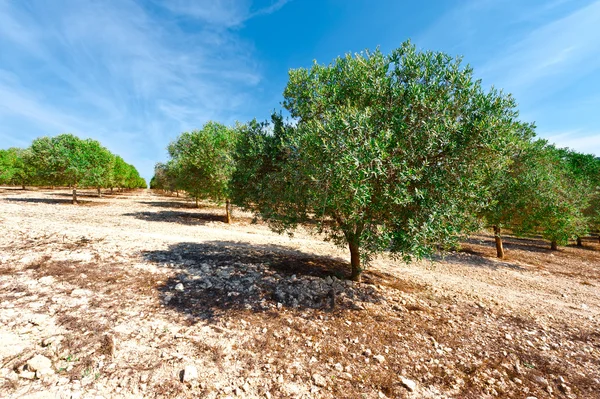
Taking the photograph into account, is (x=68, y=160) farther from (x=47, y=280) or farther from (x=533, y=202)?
(x=533, y=202)

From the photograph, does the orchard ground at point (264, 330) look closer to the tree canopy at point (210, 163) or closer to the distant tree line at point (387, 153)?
the distant tree line at point (387, 153)

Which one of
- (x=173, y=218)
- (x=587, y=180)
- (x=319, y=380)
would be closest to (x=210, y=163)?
(x=173, y=218)

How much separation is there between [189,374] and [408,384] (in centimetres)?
559

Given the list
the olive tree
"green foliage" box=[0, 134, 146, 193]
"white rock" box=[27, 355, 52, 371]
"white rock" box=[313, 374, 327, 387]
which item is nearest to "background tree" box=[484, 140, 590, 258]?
the olive tree

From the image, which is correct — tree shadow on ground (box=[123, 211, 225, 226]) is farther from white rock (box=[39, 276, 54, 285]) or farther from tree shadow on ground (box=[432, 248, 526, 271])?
tree shadow on ground (box=[432, 248, 526, 271])

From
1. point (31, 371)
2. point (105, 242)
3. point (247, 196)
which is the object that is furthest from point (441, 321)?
point (105, 242)

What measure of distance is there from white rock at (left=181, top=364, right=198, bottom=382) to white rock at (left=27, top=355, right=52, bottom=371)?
3.14 meters

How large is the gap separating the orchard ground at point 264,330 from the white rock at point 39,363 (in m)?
0.05

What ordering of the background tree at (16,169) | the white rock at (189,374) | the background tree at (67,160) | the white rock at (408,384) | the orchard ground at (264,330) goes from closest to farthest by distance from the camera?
1. the white rock at (189,374)
2. the orchard ground at (264,330)
3. the white rock at (408,384)
4. the background tree at (67,160)
5. the background tree at (16,169)

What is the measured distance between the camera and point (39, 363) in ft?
19.2

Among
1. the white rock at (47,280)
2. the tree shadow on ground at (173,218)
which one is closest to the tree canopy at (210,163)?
the tree shadow on ground at (173,218)

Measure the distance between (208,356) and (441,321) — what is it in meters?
8.89

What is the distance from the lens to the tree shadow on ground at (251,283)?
32.5 ft

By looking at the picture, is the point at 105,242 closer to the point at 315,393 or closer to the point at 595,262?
the point at 315,393
